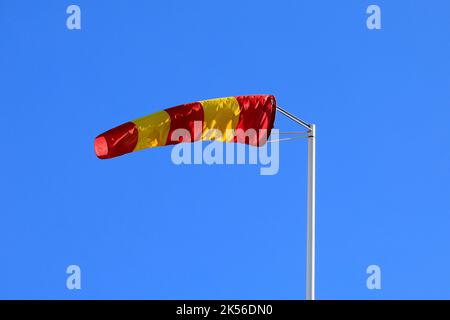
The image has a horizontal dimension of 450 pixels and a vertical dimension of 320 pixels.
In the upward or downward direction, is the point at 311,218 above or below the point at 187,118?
below

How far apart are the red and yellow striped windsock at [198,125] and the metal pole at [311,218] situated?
48.9 inches

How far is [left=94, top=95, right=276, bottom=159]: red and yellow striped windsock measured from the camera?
22.6 m

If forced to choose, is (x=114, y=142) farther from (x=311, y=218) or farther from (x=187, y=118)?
(x=311, y=218)

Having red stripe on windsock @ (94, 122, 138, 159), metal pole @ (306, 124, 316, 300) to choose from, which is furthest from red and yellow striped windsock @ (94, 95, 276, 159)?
metal pole @ (306, 124, 316, 300)

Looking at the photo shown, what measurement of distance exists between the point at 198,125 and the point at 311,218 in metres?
3.78

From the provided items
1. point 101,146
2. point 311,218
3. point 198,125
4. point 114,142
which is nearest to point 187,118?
point 198,125

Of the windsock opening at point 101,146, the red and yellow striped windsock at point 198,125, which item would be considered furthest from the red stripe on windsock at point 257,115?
the windsock opening at point 101,146

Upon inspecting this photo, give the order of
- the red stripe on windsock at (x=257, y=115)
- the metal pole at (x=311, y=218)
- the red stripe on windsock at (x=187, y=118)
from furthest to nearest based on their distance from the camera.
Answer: the red stripe on windsock at (x=257, y=115) → the red stripe on windsock at (x=187, y=118) → the metal pole at (x=311, y=218)

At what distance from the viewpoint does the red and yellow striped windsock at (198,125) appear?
22.6 meters

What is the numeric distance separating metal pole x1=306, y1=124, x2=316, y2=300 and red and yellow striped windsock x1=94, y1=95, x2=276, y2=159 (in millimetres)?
1243

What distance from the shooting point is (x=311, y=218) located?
22828mm

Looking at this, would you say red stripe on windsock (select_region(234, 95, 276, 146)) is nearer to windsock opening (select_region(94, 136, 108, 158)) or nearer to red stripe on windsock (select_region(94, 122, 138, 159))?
red stripe on windsock (select_region(94, 122, 138, 159))

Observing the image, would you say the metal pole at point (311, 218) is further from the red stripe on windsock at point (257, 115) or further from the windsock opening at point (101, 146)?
the windsock opening at point (101, 146)
